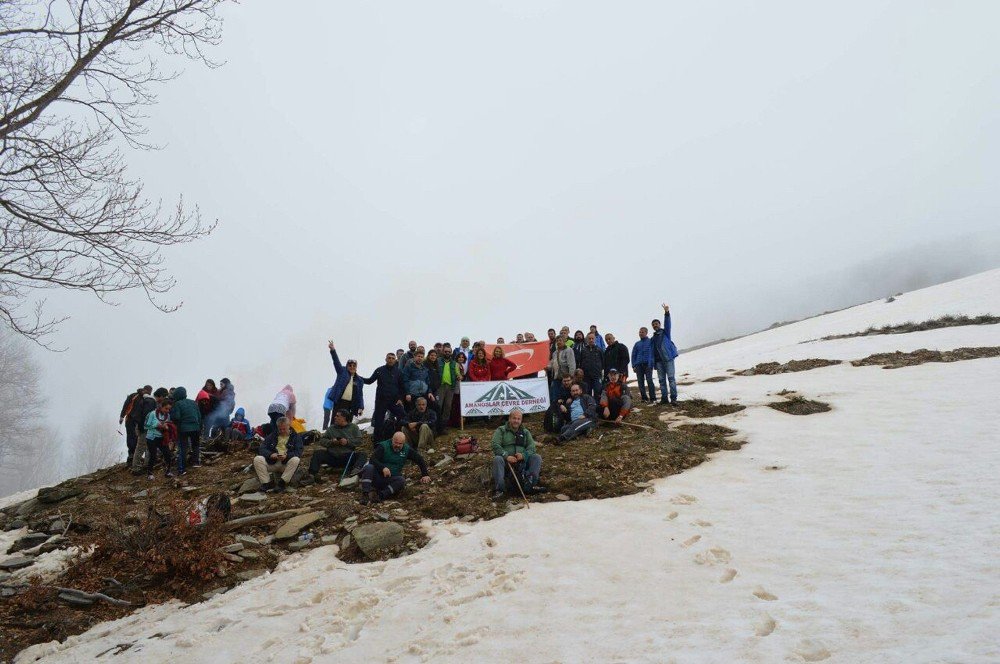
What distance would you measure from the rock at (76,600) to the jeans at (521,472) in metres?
6.21

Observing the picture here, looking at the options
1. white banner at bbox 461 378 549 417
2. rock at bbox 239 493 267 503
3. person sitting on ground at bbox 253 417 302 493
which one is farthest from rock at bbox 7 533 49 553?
white banner at bbox 461 378 549 417

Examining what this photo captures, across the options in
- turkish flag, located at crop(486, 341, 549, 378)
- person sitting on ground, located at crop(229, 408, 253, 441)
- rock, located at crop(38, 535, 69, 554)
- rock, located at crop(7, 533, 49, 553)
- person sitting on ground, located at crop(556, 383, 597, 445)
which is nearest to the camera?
rock, located at crop(38, 535, 69, 554)

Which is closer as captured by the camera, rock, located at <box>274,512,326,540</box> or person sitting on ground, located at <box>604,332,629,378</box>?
rock, located at <box>274,512,326,540</box>

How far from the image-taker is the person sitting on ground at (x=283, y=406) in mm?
13328

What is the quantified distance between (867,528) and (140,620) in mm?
9464

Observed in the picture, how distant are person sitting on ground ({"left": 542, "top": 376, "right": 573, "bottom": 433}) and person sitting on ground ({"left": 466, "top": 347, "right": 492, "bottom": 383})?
2.18m

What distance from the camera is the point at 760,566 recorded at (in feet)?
18.8

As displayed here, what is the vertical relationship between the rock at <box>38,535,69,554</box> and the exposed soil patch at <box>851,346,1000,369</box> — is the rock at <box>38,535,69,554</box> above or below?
below

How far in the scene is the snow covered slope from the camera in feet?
14.5

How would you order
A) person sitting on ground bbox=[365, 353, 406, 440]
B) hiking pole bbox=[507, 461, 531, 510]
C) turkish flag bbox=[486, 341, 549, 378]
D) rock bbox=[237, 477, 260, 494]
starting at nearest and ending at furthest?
hiking pole bbox=[507, 461, 531, 510] → rock bbox=[237, 477, 260, 494] → person sitting on ground bbox=[365, 353, 406, 440] → turkish flag bbox=[486, 341, 549, 378]

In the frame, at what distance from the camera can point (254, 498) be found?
1006cm

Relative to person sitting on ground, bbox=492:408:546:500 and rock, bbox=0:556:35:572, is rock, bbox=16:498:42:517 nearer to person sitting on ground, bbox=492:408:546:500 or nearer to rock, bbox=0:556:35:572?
rock, bbox=0:556:35:572

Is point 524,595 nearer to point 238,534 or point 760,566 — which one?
point 760,566

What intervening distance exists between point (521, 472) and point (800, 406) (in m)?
8.20
